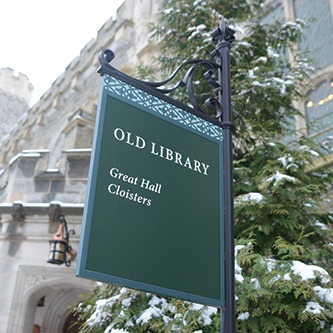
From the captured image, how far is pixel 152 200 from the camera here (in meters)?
2.56

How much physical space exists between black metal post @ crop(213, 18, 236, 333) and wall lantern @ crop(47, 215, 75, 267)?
4133 mm

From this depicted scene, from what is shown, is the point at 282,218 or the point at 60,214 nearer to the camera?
the point at 282,218

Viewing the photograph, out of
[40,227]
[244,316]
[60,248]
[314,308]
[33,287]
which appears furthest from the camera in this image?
[40,227]

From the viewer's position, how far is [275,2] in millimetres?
11891

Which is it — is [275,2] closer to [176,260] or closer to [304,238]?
[304,238]

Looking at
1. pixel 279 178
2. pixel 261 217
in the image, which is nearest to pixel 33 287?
pixel 261 217

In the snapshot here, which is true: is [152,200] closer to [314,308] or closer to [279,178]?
[314,308]

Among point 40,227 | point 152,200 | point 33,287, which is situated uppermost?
point 40,227

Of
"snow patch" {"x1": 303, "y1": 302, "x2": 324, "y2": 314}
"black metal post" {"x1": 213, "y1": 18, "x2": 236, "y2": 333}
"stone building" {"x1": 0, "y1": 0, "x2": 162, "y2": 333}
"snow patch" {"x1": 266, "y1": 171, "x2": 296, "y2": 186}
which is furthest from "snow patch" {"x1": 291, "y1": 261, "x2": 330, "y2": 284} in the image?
"stone building" {"x1": 0, "y1": 0, "x2": 162, "y2": 333}

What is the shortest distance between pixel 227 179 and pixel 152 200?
66cm

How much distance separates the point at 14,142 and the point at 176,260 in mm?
16408

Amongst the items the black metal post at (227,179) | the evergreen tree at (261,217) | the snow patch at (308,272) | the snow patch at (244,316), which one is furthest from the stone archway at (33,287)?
the black metal post at (227,179)

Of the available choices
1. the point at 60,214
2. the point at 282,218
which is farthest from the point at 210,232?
the point at 60,214

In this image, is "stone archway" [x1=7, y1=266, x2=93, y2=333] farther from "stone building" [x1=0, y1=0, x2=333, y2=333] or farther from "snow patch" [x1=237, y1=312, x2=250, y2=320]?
"snow patch" [x1=237, y1=312, x2=250, y2=320]
